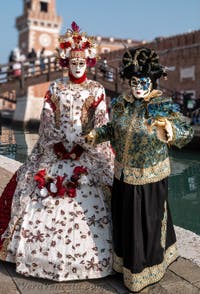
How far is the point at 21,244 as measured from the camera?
2531mm

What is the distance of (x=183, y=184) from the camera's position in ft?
22.6

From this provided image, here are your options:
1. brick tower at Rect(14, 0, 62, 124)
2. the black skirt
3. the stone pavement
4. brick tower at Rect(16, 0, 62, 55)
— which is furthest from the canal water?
brick tower at Rect(16, 0, 62, 55)

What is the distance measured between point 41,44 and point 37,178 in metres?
35.9

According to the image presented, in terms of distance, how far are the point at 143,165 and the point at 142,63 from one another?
2.14ft

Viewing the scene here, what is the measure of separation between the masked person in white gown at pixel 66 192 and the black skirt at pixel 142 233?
0.22m

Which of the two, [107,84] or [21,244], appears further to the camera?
[107,84]

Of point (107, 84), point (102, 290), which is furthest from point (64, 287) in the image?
point (107, 84)

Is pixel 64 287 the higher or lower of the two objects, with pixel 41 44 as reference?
lower

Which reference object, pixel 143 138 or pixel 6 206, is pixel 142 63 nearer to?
pixel 143 138

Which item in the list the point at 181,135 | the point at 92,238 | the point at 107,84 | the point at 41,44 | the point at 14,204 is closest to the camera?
the point at 181,135

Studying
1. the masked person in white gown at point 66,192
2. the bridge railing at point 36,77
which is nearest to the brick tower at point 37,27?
the bridge railing at point 36,77

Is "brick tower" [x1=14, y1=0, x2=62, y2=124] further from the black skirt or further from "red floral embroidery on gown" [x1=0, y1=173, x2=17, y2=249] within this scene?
the black skirt

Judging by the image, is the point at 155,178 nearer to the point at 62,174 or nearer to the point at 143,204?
the point at 143,204

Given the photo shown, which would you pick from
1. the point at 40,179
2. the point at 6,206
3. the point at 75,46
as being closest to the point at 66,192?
the point at 40,179
